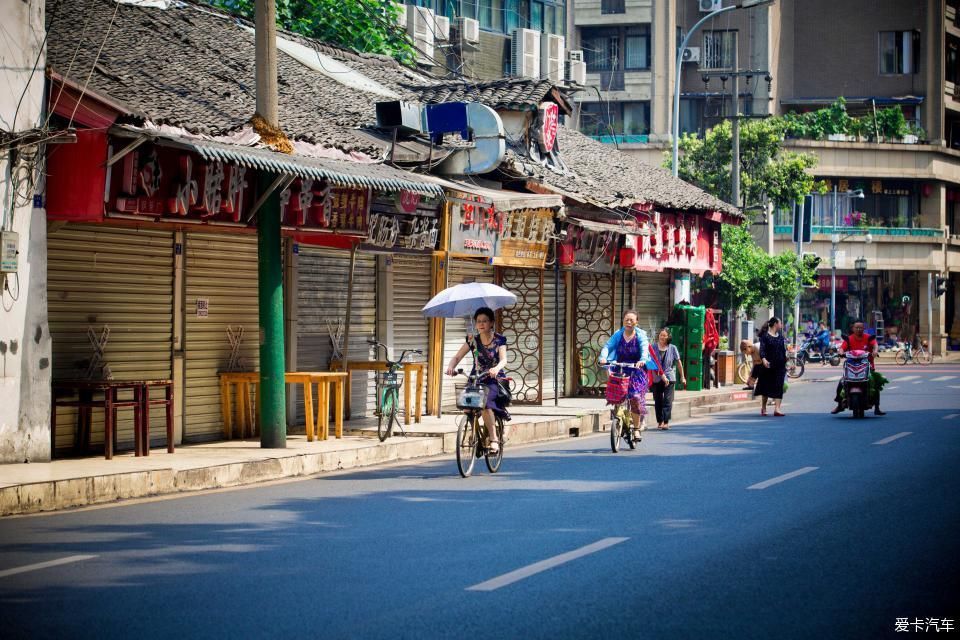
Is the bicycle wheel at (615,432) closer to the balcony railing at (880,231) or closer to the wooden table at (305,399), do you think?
the wooden table at (305,399)

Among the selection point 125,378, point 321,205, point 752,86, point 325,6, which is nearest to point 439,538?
point 125,378

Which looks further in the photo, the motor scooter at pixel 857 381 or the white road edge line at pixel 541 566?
the motor scooter at pixel 857 381

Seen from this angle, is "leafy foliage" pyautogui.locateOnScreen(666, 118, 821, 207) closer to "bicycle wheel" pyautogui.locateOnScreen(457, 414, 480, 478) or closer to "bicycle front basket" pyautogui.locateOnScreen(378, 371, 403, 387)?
"bicycle front basket" pyautogui.locateOnScreen(378, 371, 403, 387)

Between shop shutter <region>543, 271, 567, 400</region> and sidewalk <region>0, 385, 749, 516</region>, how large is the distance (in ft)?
18.6

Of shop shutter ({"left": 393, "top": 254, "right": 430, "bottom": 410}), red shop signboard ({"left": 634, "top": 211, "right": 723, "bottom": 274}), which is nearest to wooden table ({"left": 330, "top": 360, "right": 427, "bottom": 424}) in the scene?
shop shutter ({"left": 393, "top": 254, "right": 430, "bottom": 410})

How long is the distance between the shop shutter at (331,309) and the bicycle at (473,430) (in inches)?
221

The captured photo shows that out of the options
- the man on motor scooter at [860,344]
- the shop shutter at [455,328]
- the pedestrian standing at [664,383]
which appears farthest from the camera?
the man on motor scooter at [860,344]

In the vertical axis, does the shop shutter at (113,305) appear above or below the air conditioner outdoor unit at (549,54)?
below

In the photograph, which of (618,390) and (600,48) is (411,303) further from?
(600,48)

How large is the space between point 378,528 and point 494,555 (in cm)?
169

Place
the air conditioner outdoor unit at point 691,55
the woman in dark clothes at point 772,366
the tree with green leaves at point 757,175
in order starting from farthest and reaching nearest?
the air conditioner outdoor unit at point 691,55, the tree with green leaves at point 757,175, the woman in dark clothes at point 772,366

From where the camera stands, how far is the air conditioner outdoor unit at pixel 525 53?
50906mm

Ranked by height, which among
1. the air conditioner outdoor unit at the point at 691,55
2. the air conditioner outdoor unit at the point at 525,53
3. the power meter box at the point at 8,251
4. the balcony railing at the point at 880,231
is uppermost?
the air conditioner outdoor unit at the point at 691,55

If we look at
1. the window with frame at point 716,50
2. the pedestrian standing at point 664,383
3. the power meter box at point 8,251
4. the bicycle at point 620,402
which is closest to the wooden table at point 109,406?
the power meter box at point 8,251
